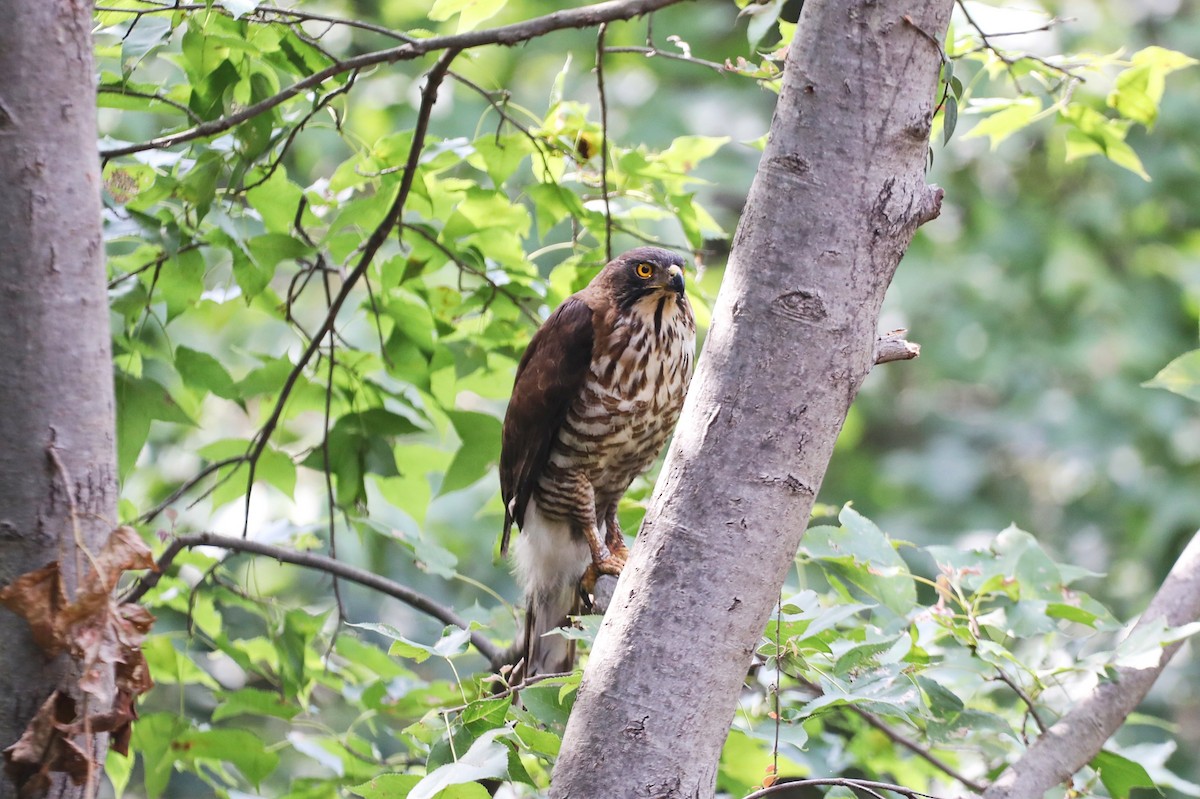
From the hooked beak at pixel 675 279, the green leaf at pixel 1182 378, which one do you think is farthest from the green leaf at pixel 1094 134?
the hooked beak at pixel 675 279

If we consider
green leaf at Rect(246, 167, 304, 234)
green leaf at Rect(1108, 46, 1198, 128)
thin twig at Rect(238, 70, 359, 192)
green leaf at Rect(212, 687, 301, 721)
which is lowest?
green leaf at Rect(212, 687, 301, 721)

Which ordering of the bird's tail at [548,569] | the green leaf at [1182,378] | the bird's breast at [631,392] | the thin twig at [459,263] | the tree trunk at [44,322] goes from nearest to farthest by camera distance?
the tree trunk at [44,322], the green leaf at [1182,378], the thin twig at [459,263], the bird's breast at [631,392], the bird's tail at [548,569]

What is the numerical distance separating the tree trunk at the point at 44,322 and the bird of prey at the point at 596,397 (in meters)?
1.55

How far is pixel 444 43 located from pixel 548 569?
1749mm

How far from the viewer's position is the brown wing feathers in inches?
110

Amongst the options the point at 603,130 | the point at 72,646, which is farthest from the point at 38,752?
the point at 603,130

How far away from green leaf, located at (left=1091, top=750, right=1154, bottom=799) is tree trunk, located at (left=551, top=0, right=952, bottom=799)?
105cm

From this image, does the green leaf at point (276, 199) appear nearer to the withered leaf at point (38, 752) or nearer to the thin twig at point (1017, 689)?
the withered leaf at point (38, 752)

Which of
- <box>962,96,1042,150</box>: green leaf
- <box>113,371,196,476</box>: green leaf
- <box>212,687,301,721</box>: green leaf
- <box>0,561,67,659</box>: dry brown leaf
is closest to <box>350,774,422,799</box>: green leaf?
<box>0,561,67,659</box>: dry brown leaf

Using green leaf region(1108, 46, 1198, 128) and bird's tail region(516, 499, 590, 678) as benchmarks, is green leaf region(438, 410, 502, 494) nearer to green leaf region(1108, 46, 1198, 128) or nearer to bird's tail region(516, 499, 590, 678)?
bird's tail region(516, 499, 590, 678)

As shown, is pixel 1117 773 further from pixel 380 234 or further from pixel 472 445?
pixel 380 234

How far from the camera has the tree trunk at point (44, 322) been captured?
1.26m

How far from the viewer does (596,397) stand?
9.68ft

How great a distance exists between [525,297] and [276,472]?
2.29 ft
